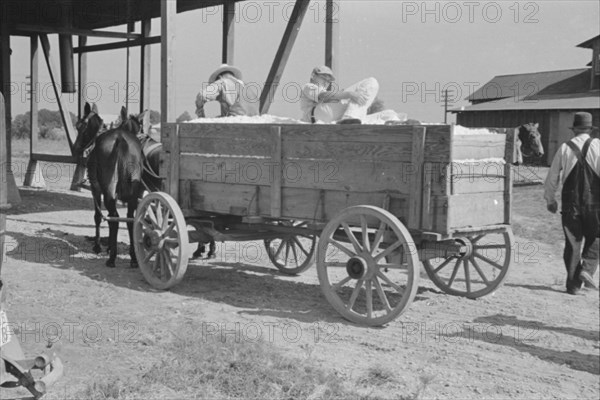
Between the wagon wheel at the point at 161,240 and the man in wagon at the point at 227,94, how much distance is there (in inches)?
50.8

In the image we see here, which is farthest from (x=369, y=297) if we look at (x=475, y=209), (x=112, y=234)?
(x=112, y=234)

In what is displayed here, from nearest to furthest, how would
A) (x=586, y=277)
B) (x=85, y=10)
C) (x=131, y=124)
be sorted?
(x=586, y=277) → (x=131, y=124) → (x=85, y=10)

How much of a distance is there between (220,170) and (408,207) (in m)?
2.18

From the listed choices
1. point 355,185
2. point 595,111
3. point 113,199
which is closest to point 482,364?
point 355,185

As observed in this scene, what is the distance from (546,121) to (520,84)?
998cm

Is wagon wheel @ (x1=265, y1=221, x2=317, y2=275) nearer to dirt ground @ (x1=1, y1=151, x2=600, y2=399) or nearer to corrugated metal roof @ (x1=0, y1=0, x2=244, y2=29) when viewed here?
dirt ground @ (x1=1, y1=151, x2=600, y2=399)

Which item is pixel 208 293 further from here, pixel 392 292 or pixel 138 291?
pixel 392 292

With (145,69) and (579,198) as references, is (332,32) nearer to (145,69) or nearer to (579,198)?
(579,198)

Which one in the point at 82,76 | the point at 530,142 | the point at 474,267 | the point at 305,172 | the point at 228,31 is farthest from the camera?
the point at 530,142

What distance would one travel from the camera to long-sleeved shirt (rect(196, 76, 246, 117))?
872cm

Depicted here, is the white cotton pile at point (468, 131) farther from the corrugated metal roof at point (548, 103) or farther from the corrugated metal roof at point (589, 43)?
the corrugated metal roof at point (589, 43)

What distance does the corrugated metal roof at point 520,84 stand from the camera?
42250 mm

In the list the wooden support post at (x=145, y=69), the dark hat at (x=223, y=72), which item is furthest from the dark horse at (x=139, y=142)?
the wooden support post at (x=145, y=69)

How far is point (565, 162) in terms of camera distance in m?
8.23
